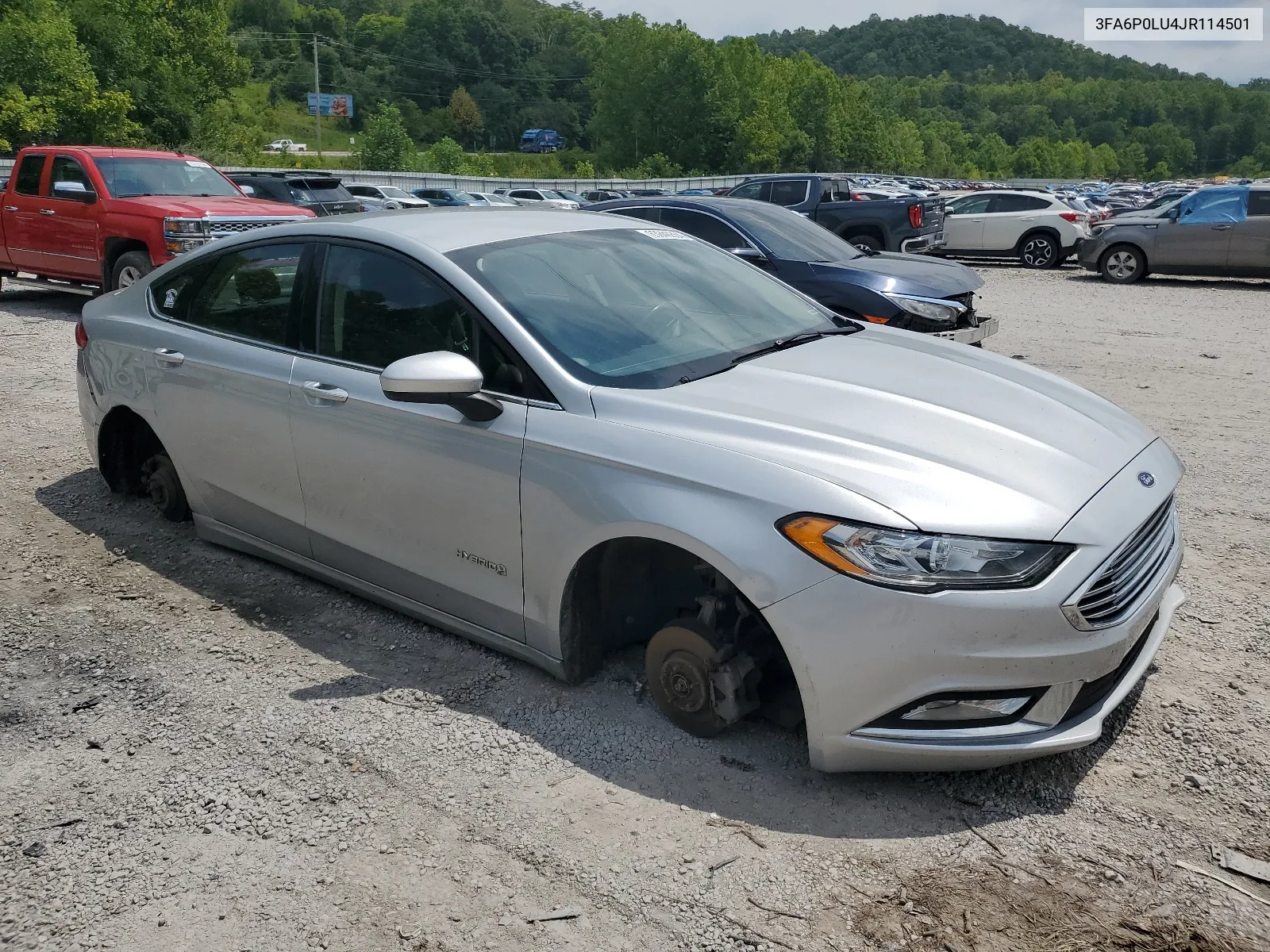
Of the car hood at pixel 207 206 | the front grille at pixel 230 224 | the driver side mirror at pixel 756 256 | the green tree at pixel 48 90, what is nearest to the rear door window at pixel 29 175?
the car hood at pixel 207 206

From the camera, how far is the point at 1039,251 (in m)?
21.0

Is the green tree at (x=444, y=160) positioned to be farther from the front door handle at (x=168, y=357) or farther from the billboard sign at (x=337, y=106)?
the front door handle at (x=168, y=357)

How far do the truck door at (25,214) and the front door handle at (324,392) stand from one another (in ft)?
32.7

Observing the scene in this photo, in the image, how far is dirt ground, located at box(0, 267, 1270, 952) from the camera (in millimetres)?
2555

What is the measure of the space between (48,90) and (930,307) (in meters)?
33.2

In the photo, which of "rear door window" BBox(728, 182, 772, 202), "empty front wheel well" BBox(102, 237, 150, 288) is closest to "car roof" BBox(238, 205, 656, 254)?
"empty front wheel well" BBox(102, 237, 150, 288)

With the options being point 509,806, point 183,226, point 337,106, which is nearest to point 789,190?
point 183,226

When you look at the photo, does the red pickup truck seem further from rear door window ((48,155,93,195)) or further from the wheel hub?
the wheel hub

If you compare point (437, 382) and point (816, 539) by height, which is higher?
point (437, 382)

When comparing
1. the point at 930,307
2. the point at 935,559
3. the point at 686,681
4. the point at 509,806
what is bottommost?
the point at 509,806

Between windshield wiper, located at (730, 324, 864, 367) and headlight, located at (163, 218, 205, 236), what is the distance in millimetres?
8326

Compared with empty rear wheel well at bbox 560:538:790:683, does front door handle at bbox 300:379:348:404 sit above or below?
above

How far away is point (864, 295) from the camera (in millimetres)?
8141

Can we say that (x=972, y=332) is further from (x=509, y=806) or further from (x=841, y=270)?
(x=509, y=806)
